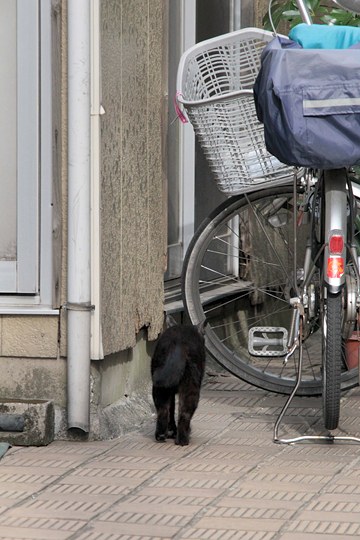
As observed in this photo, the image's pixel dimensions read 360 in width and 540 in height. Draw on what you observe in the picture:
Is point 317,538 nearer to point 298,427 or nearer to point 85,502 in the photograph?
point 85,502

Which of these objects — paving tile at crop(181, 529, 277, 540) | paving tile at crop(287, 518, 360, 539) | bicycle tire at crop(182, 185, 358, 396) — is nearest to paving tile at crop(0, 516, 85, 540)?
paving tile at crop(181, 529, 277, 540)

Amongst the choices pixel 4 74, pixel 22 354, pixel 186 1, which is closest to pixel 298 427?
pixel 22 354

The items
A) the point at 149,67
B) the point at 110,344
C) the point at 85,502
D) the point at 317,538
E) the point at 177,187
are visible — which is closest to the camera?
the point at 317,538

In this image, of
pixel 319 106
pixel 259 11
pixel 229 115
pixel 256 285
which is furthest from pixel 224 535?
pixel 259 11

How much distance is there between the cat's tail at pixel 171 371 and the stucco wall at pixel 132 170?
1.34 feet

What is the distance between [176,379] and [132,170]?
4.02 feet

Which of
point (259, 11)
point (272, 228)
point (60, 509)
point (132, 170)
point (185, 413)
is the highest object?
point (259, 11)

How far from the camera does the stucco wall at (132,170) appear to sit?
575 cm

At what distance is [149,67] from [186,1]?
1.31 m

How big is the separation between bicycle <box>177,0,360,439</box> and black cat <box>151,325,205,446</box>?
47 centimetres

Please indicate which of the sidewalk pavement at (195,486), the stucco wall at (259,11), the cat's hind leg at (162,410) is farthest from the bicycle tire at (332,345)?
the stucco wall at (259,11)

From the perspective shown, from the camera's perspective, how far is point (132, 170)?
6082 millimetres

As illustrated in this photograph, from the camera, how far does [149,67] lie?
6.34 m

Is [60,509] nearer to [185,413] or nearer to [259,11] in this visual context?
[185,413]
